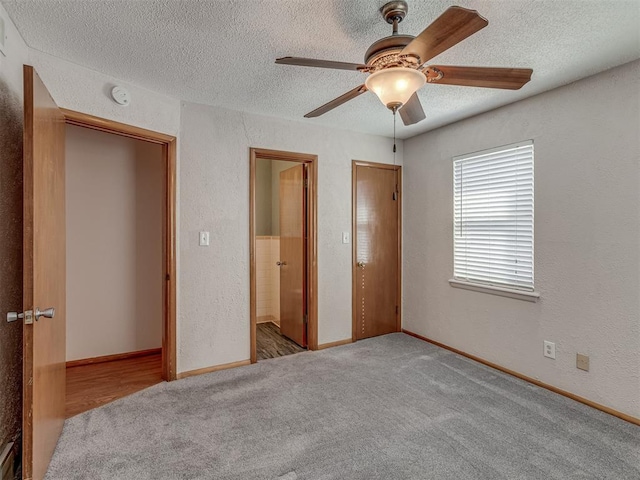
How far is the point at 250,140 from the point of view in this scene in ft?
10.5

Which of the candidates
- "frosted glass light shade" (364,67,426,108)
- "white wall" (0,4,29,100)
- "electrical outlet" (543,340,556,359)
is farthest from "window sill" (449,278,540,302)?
"white wall" (0,4,29,100)

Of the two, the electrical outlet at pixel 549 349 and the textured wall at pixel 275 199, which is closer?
the electrical outlet at pixel 549 349

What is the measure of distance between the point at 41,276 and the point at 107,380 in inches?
65.7

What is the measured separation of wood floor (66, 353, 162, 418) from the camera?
2541mm

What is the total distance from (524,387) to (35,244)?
3.39 m

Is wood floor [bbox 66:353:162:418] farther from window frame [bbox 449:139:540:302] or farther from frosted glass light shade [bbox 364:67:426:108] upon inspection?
window frame [bbox 449:139:540:302]

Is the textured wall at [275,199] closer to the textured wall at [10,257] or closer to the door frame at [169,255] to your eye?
the door frame at [169,255]

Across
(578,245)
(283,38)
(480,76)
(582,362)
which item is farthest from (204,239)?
(582,362)

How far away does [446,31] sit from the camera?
1266 millimetres

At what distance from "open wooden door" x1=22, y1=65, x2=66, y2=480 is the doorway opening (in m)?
0.92

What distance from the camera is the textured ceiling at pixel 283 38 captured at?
168 centimetres

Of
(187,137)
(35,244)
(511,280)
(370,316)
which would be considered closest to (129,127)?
(187,137)

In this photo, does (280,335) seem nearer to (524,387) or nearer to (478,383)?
(478,383)

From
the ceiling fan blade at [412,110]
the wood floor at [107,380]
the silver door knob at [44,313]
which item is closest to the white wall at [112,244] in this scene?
the wood floor at [107,380]
